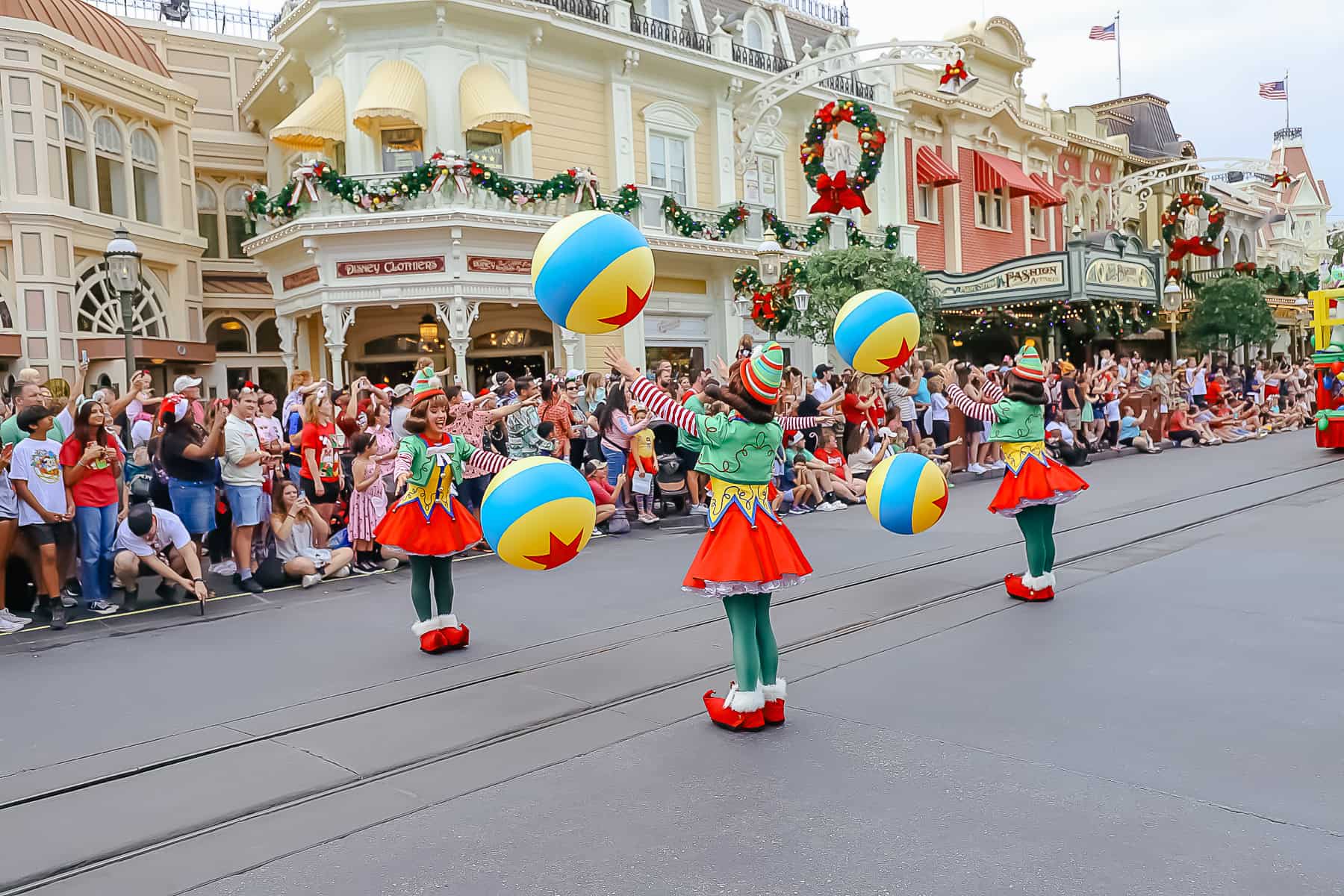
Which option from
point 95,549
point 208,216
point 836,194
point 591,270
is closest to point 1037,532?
point 591,270

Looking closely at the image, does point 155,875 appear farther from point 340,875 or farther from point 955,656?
point 955,656

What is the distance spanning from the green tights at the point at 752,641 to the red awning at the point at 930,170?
72.0 ft

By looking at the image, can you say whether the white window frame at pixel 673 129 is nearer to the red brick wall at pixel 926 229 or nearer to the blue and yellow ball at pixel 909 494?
the red brick wall at pixel 926 229

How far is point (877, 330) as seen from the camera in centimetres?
599

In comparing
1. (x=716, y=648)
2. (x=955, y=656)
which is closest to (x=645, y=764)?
(x=716, y=648)

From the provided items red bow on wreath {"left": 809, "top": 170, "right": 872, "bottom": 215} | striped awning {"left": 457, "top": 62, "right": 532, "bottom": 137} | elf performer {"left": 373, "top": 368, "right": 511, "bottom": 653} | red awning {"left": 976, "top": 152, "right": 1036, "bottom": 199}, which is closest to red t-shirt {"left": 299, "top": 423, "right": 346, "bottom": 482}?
elf performer {"left": 373, "top": 368, "right": 511, "bottom": 653}

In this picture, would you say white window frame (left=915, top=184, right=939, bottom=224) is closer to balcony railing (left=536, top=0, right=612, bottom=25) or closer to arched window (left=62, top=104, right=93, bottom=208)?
balcony railing (left=536, top=0, right=612, bottom=25)

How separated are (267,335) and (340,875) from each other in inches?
793

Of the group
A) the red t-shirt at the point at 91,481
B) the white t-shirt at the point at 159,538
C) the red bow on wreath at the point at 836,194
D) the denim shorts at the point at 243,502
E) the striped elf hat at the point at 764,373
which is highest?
the red bow on wreath at the point at 836,194

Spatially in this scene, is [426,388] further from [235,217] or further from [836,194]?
[235,217]

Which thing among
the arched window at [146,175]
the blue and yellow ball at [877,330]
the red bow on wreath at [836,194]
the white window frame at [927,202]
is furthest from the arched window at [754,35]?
the blue and yellow ball at [877,330]

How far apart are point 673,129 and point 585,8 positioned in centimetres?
292

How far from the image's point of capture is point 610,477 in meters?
11.4

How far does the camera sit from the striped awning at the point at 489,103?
16344mm
